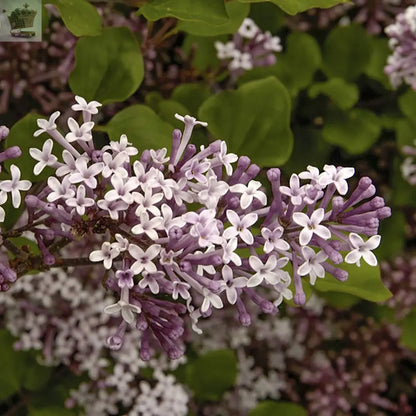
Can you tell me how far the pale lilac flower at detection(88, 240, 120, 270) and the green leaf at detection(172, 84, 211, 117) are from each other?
1.81 ft

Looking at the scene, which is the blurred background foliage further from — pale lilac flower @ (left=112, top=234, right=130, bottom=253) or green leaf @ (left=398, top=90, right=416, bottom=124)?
pale lilac flower @ (left=112, top=234, right=130, bottom=253)

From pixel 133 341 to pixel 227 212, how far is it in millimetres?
680

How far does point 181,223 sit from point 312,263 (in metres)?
0.16

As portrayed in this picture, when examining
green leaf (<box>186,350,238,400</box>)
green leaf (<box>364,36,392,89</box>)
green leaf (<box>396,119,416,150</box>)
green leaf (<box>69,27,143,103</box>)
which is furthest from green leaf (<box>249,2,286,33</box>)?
green leaf (<box>186,350,238,400</box>)

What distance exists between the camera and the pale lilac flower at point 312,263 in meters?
0.72

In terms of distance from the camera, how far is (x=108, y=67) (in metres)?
1.00

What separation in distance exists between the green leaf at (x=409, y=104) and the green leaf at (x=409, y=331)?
0.48 m

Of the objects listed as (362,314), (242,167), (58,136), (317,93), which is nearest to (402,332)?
(362,314)

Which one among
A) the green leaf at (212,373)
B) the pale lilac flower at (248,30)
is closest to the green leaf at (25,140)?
the pale lilac flower at (248,30)

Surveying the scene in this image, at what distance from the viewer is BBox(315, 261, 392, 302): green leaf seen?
0.82m

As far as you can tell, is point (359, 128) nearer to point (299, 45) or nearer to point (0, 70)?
point (299, 45)

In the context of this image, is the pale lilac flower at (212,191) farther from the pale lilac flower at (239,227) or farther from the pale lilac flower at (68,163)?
the pale lilac flower at (68,163)

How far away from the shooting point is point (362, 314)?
1.63m

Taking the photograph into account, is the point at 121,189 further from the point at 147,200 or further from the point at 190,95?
the point at 190,95
